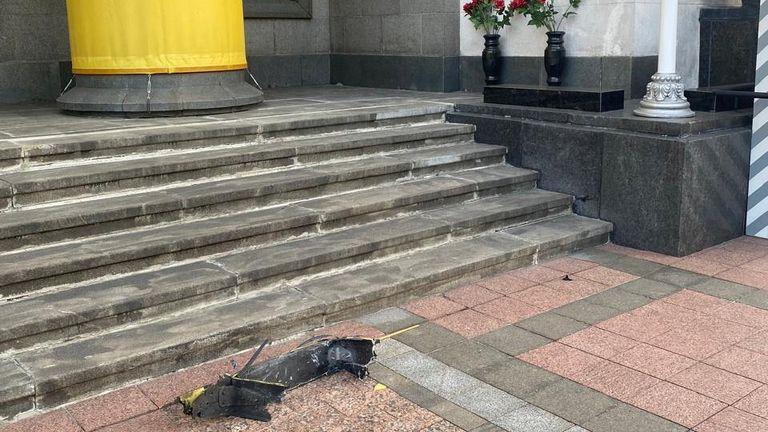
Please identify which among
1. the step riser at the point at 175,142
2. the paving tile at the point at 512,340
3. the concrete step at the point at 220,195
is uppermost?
the step riser at the point at 175,142

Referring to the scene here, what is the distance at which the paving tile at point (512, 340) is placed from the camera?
4301 mm

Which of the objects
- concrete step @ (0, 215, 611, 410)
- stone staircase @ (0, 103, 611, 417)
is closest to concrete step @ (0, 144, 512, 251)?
stone staircase @ (0, 103, 611, 417)

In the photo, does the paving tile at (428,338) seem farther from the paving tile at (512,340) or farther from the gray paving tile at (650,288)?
the gray paving tile at (650,288)

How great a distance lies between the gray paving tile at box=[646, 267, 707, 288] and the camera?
5352 millimetres

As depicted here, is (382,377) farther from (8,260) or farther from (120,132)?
(120,132)

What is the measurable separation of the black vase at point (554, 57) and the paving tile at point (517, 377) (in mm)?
4348

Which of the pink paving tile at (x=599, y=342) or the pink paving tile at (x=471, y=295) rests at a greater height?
the pink paving tile at (x=471, y=295)

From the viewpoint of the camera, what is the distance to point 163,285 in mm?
4395

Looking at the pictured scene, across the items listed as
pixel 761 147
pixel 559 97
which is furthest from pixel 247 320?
pixel 761 147

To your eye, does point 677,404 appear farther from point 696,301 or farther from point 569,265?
point 569,265

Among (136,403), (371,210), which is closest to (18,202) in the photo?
(136,403)

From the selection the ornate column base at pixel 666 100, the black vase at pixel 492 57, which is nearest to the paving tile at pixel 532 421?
the ornate column base at pixel 666 100

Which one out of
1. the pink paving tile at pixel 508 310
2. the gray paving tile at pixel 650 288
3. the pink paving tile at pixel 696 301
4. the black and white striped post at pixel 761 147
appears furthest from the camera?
the black and white striped post at pixel 761 147

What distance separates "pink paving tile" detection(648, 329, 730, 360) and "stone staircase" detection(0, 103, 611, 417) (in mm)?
1333
